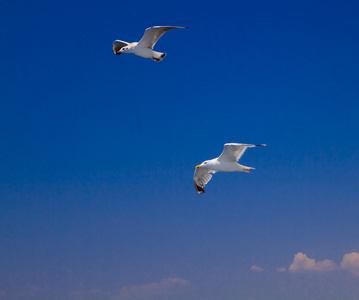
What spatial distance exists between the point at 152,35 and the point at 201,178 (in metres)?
7.07

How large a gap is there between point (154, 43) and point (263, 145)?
7451mm

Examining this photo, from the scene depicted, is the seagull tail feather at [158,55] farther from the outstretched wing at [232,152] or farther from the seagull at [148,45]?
the outstretched wing at [232,152]

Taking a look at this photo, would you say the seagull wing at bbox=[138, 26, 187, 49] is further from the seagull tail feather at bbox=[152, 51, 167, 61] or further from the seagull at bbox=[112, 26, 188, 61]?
the seagull tail feather at bbox=[152, 51, 167, 61]

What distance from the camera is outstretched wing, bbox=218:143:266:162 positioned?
2078 centimetres

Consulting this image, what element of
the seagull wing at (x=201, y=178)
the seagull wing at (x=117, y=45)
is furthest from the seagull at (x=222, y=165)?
the seagull wing at (x=117, y=45)

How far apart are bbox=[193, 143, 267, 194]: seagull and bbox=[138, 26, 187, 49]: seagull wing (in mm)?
5683

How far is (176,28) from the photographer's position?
2120 centimetres

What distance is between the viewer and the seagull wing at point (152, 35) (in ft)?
71.5

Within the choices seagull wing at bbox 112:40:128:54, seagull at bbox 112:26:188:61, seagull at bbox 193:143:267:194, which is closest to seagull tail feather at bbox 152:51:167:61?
seagull at bbox 112:26:188:61

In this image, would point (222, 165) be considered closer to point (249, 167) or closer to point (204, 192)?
point (249, 167)

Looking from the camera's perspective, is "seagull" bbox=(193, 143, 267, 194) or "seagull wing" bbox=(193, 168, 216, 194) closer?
"seagull" bbox=(193, 143, 267, 194)

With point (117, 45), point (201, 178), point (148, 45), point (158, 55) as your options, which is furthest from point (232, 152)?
point (117, 45)

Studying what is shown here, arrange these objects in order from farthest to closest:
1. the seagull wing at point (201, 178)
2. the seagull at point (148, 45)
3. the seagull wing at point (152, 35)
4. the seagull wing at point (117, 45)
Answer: the seagull wing at point (117, 45)
the seagull wing at point (201, 178)
the seagull at point (148, 45)
the seagull wing at point (152, 35)

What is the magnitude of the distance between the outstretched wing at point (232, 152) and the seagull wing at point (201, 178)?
2.48 metres
